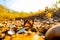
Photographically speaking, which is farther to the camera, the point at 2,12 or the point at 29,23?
the point at 2,12

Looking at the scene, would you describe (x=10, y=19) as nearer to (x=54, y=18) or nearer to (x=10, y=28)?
(x=10, y=28)

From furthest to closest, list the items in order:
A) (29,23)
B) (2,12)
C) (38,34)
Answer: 1. (2,12)
2. (29,23)
3. (38,34)

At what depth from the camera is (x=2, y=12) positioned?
15.8 feet

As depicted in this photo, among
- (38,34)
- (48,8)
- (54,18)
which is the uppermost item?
(48,8)

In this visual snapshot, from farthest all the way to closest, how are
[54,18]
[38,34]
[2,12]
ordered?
[2,12] → [54,18] → [38,34]

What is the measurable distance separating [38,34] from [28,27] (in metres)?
0.46

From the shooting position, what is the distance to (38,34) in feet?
11.2

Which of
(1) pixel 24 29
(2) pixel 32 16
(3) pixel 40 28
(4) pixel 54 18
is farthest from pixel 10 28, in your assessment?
(4) pixel 54 18

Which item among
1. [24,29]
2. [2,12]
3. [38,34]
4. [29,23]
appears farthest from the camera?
[2,12]

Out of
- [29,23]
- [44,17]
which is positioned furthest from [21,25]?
[44,17]

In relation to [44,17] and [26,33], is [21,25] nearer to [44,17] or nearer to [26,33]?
[26,33]

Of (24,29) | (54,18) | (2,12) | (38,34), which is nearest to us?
(38,34)

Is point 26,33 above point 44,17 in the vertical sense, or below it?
below

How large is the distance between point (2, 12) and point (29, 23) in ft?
4.29
